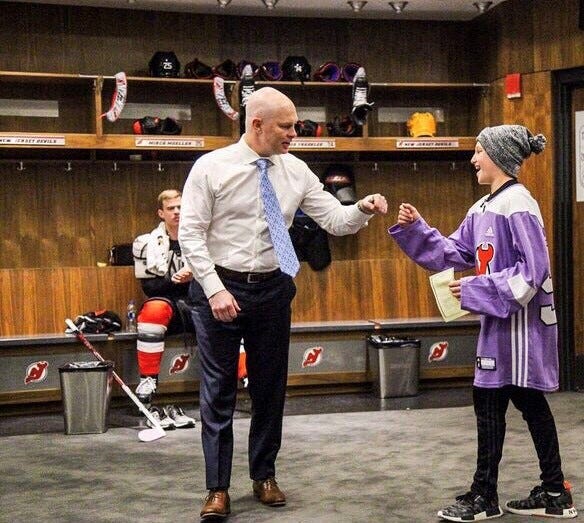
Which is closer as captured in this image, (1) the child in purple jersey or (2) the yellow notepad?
(1) the child in purple jersey

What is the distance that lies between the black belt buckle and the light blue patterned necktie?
83mm

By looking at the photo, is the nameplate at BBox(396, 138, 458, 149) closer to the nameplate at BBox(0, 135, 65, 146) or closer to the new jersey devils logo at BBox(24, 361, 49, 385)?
the nameplate at BBox(0, 135, 65, 146)

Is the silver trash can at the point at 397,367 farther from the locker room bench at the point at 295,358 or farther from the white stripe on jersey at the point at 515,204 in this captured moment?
the white stripe on jersey at the point at 515,204

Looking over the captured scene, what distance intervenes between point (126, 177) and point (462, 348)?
8.15ft

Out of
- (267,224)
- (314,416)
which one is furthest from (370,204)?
(314,416)

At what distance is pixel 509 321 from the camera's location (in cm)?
315

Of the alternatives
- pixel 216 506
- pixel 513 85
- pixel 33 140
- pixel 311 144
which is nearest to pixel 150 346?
pixel 33 140

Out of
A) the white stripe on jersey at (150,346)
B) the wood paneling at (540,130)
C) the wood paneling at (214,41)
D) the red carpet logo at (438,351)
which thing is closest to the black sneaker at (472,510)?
the white stripe on jersey at (150,346)

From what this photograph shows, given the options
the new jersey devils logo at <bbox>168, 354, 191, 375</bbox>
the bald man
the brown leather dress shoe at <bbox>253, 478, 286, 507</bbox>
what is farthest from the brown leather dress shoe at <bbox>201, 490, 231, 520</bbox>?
the new jersey devils logo at <bbox>168, 354, 191, 375</bbox>

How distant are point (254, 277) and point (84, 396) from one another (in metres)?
2.03

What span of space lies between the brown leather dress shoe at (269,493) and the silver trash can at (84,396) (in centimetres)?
171

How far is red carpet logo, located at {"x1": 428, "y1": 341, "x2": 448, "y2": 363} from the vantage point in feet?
21.0

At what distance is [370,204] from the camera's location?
3.31 m

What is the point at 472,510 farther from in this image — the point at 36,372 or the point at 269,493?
the point at 36,372
